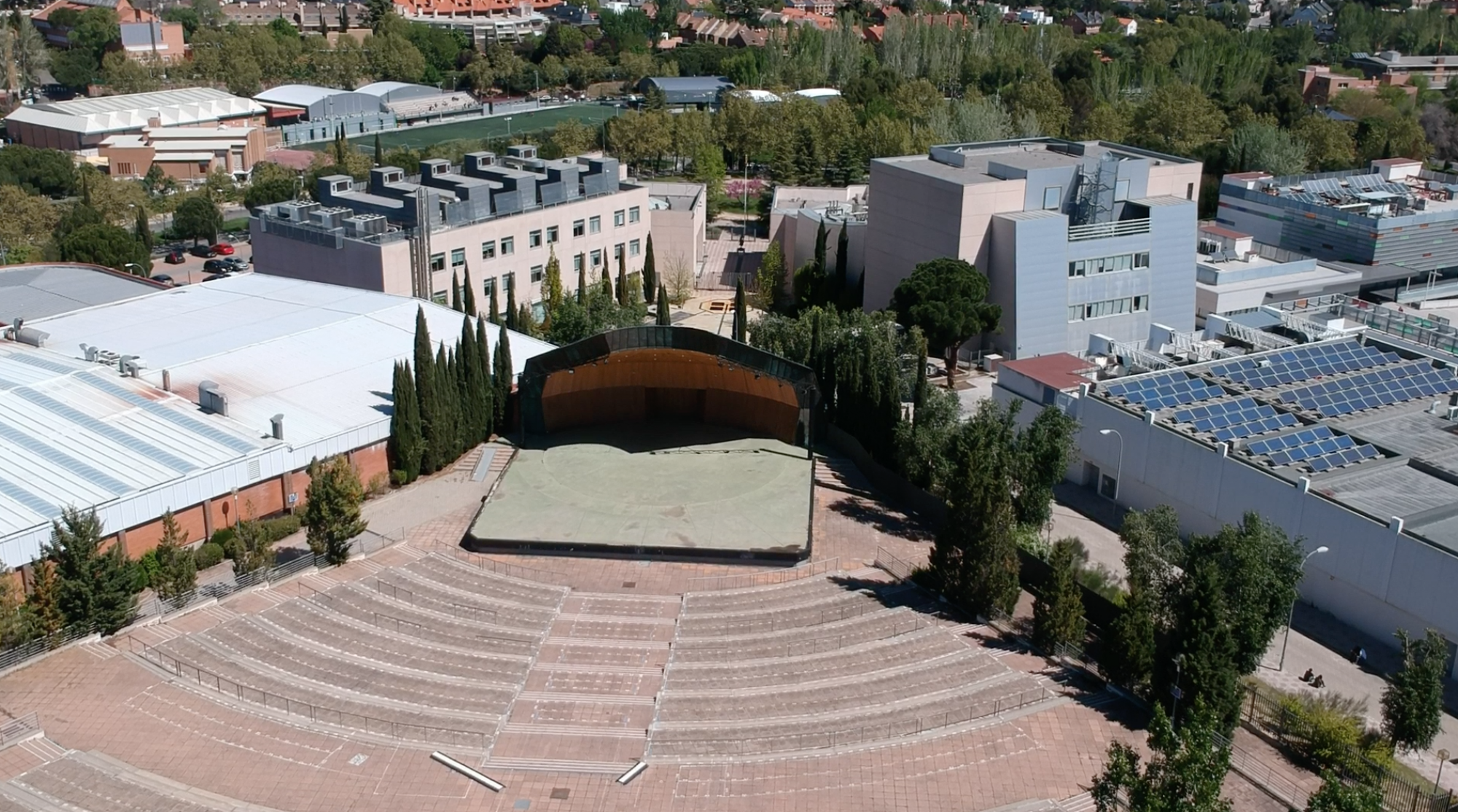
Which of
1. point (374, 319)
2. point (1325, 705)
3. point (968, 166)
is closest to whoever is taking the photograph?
point (1325, 705)

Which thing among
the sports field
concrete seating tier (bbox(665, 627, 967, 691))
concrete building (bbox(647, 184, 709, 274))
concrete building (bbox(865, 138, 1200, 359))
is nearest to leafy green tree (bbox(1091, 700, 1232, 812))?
concrete seating tier (bbox(665, 627, 967, 691))

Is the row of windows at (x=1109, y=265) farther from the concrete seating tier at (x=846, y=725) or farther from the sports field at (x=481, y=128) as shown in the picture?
the sports field at (x=481, y=128)

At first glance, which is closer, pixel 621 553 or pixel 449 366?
pixel 621 553

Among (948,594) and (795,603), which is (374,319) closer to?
(795,603)

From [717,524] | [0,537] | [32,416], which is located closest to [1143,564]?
[717,524]

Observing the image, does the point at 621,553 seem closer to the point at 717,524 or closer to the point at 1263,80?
the point at 717,524

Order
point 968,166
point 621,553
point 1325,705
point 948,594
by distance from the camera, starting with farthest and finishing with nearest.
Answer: point 968,166, point 621,553, point 948,594, point 1325,705

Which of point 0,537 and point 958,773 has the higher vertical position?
point 0,537

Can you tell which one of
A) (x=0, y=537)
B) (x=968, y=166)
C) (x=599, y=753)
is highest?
(x=968, y=166)
